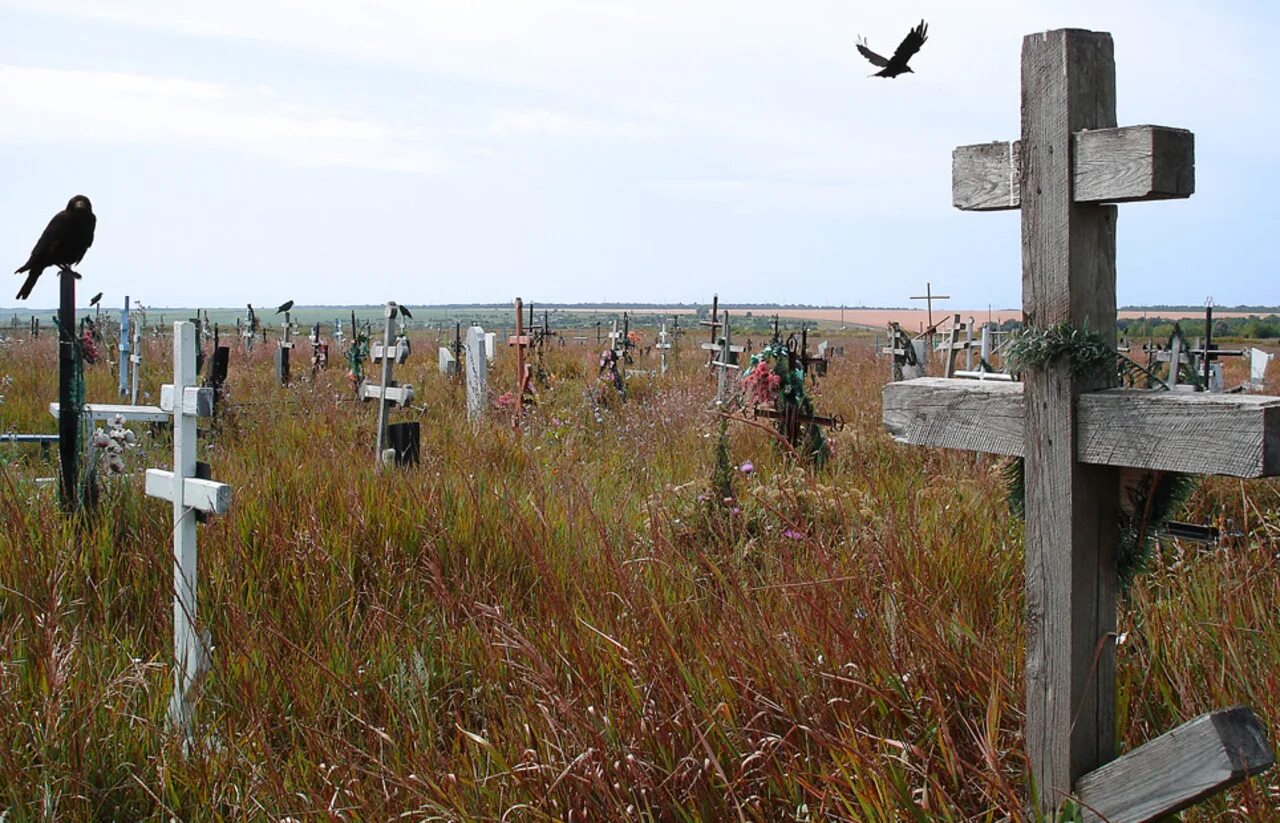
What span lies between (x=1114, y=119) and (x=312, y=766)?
2365 mm

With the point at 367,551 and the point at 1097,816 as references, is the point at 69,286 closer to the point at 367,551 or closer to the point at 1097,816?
the point at 367,551

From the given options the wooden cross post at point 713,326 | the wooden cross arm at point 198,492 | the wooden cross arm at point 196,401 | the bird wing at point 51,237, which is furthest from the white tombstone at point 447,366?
the wooden cross arm at point 196,401

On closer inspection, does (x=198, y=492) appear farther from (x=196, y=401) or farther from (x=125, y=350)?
(x=125, y=350)

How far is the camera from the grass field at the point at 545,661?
2.53 meters

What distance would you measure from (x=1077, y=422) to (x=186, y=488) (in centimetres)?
306

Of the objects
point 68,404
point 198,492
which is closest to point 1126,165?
point 198,492

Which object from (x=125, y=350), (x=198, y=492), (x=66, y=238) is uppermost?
(x=66, y=238)

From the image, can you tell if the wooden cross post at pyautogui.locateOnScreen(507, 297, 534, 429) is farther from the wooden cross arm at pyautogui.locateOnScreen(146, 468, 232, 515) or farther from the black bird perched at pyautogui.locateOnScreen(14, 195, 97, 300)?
the wooden cross arm at pyautogui.locateOnScreen(146, 468, 232, 515)

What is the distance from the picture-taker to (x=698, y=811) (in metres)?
2.50

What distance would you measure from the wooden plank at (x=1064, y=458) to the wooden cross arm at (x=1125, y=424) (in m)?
0.06

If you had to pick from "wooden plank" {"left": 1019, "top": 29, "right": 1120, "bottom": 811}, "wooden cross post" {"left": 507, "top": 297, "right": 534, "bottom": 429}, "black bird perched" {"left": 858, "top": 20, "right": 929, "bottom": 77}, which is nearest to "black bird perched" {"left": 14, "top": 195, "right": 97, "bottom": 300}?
"wooden cross post" {"left": 507, "top": 297, "right": 534, "bottom": 429}

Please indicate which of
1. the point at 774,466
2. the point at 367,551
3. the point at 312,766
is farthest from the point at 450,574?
the point at 774,466

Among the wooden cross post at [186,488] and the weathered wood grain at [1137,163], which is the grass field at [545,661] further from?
the weathered wood grain at [1137,163]

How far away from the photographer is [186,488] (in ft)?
13.2
